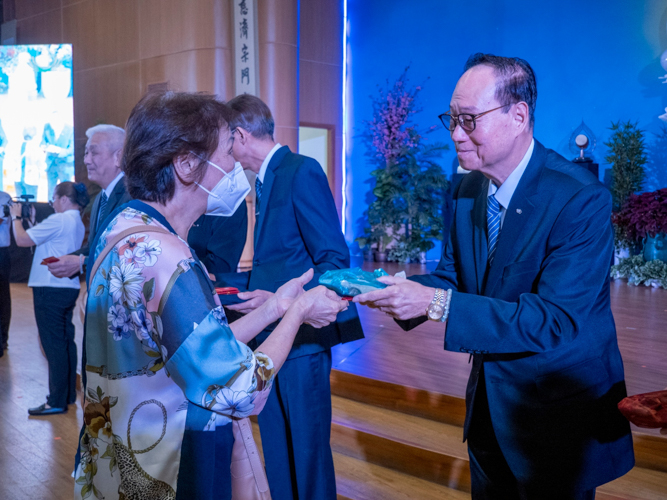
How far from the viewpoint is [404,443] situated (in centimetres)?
299

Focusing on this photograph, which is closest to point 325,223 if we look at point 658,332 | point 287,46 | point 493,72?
point 493,72

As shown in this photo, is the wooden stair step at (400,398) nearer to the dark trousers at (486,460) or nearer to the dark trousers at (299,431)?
the dark trousers at (299,431)

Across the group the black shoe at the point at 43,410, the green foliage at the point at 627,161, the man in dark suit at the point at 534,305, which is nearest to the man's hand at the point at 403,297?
the man in dark suit at the point at 534,305

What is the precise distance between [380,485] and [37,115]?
871 cm

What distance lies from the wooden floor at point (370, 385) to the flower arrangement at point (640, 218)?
150 centimetres

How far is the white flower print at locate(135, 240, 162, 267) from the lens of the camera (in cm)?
114

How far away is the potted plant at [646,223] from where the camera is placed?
6.50m

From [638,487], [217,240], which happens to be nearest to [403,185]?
[217,240]

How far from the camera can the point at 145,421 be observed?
3.90 ft

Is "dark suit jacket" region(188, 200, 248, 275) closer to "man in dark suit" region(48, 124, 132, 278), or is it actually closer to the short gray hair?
"man in dark suit" region(48, 124, 132, 278)

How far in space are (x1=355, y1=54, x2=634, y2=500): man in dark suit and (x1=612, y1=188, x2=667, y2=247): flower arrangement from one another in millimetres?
5814

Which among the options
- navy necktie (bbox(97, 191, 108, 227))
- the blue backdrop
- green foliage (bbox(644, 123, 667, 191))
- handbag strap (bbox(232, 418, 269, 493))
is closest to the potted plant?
green foliage (bbox(644, 123, 667, 191))

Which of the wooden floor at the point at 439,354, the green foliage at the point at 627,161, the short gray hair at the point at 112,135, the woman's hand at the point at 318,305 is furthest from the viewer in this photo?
the green foliage at the point at 627,161

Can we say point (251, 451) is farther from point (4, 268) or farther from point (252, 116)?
point (4, 268)
